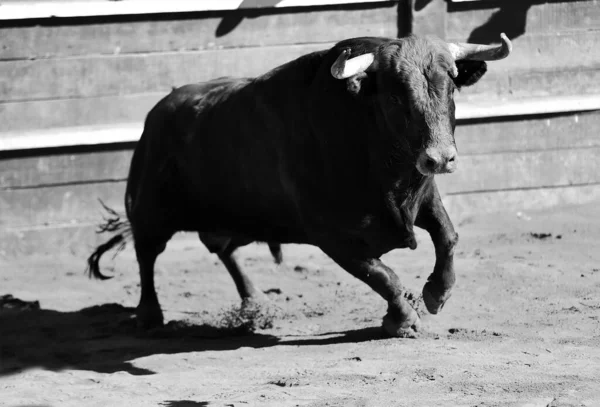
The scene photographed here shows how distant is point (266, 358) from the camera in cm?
549

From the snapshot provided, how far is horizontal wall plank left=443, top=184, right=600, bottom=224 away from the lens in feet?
29.3

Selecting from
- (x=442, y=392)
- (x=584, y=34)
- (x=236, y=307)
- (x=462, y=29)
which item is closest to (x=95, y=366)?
(x=236, y=307)

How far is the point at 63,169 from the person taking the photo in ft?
27.2

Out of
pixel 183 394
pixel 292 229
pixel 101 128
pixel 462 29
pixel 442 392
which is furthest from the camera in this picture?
pixel 462 29

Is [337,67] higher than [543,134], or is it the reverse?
[337,67]

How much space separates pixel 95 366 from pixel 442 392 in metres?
2.04

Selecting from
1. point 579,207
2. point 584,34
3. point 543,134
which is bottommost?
point 579,207

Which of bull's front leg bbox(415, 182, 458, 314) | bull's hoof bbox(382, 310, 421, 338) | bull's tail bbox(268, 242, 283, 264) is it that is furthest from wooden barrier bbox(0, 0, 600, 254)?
bull's hoof bbox(382, 310, 421, 338)

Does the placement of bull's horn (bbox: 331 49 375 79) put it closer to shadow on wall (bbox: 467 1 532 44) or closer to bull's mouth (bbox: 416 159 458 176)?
bull's mouth (bbox: 416 159 458 176)

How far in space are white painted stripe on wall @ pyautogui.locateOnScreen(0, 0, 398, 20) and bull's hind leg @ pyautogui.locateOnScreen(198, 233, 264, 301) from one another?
2179 mm

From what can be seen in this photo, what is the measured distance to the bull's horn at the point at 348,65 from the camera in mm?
5242

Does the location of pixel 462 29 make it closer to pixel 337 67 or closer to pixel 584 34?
pixel 584 34

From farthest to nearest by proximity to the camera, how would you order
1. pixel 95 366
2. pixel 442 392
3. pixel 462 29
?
pixel 462 29
pixel 95 366
pixel 442 392

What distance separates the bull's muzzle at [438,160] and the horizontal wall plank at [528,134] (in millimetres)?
3962
